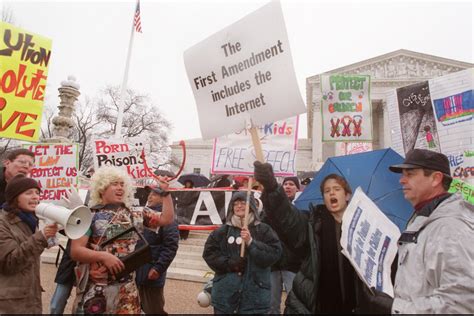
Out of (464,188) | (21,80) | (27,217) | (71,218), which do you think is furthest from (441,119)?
(21,80)

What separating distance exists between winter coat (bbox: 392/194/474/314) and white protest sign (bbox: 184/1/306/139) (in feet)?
4.10

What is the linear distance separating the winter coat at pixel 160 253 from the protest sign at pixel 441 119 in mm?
2946

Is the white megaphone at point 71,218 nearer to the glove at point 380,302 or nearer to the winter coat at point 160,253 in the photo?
the winter coat at point 160,253

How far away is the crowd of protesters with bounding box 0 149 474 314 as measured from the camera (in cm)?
170

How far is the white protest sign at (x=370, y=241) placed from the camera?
80.9 inches

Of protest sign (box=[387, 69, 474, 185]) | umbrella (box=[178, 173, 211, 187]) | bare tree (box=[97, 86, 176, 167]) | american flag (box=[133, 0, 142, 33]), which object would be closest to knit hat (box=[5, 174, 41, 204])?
protest sign (box=[387, 69, 474, 185])

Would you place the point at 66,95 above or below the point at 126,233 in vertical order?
above

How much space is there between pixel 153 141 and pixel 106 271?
37.7m

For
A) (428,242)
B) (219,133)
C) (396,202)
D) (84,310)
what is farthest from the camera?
(396,202)

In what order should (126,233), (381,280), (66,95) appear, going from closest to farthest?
(381,280) < (126,233) < (66,95)

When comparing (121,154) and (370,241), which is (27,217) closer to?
(121,154)

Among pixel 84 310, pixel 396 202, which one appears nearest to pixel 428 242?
pixel 396 202

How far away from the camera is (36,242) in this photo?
8.38 feet

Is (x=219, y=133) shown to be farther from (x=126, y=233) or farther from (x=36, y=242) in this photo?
(x=36, y=242)
